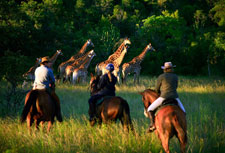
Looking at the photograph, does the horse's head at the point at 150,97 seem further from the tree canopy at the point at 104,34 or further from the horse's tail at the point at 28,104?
the tree canopy at the point at 104,34

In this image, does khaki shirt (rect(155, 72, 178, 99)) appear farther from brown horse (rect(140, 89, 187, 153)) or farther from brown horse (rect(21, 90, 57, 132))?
brown horse (rect(21, 90, 57, 132))

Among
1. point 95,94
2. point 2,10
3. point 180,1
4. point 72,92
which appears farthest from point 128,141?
point 180,1

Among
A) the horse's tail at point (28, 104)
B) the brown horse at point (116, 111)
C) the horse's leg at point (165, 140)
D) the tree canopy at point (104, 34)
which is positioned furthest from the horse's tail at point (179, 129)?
the tree canopy at point (104, 34)

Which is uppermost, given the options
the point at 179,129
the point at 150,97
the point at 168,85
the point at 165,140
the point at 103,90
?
the point at 168,85

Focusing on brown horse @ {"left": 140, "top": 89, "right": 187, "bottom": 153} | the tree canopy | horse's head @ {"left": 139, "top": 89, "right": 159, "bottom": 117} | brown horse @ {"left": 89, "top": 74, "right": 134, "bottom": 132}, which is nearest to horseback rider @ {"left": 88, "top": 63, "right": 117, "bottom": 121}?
brown horse @ {"left": 89, "top": 74, "right": 134, "bottom": 132}

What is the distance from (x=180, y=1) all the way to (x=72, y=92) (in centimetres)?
4329

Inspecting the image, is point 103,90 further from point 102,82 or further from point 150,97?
point 150,97

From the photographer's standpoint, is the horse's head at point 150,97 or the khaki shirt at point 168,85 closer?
the khaki shirt at point 168,85

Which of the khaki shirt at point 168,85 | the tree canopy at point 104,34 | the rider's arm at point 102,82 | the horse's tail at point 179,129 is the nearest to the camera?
the horse's tail at point 179,129

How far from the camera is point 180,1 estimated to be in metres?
52.4

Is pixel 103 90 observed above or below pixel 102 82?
below

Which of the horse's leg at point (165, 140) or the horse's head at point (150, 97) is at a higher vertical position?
the horse's head at point (150, 97)

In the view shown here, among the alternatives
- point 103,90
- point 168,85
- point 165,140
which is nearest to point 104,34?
point 103,90

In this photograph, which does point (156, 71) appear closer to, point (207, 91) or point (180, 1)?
point (207, 91)
